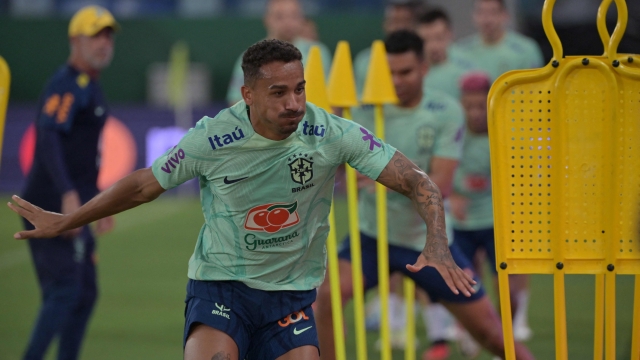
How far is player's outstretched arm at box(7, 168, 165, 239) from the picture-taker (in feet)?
13.8

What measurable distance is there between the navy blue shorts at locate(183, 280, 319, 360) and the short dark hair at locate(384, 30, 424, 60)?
225cm

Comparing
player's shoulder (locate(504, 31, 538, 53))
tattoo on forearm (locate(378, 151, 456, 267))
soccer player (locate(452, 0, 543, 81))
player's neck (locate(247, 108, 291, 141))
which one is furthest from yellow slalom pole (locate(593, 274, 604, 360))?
player's shoulder (locate(504, 31, 538, 53))

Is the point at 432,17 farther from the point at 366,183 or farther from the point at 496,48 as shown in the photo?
the point at 366,183

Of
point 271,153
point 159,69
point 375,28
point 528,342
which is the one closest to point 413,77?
point 271,153

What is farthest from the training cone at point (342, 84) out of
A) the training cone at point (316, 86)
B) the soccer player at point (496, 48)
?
the soccer player at point (496, 48)

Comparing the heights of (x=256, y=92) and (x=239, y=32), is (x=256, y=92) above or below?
below

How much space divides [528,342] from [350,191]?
328cm

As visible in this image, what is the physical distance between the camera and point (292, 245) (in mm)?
4324

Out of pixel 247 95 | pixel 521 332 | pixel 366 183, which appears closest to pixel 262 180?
pixel 247 95

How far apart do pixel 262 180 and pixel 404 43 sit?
2.23m

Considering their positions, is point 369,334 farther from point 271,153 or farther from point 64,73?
point 271,153

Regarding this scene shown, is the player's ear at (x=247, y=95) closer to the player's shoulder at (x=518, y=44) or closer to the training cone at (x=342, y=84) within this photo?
the training cone at (x=342, y=84)

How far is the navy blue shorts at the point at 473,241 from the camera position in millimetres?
7445

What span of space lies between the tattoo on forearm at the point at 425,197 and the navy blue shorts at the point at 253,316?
790 mm
